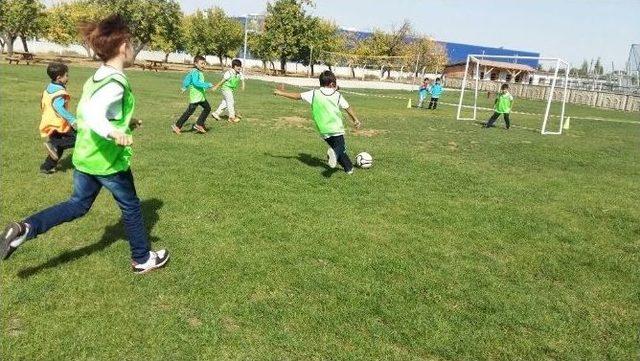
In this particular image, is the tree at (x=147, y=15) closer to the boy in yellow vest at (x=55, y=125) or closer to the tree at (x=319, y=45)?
the tree at (x=319, y=45)

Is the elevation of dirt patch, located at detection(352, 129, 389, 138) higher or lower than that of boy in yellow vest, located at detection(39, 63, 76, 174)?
lower

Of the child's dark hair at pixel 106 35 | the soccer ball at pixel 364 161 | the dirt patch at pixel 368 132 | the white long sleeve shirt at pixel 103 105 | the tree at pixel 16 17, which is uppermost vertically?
the tree at pixel 16 17

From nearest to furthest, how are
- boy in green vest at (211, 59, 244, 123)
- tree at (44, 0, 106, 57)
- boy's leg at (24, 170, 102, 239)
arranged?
boy's leg at (24, 170, 102, 239)
boy in green vest at (211, 59, 244, 123)
tree at (44, 0, 106, 57)

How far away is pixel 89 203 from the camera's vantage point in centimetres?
485

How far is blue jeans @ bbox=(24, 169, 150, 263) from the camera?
15.1 feet

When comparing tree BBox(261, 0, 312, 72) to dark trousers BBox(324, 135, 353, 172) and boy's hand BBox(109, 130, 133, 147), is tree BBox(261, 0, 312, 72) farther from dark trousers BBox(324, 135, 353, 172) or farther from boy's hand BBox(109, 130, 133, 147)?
boy's hand BBox(109, 130, 133, 147)

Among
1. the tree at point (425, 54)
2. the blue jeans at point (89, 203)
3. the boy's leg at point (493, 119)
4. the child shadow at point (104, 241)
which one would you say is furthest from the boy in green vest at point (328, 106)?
the tree at point (425, 54)

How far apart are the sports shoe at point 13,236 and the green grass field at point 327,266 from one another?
34cm

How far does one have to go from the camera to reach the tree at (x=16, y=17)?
52.8m

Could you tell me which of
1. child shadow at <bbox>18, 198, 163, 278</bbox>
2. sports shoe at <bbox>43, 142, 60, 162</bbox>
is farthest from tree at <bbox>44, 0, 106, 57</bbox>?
child shadow at <bbox>18, 198, 163, 278</bbox>

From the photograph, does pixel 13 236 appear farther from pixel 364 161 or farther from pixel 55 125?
pixel 364 161

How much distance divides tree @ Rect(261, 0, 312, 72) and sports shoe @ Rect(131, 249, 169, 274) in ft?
202

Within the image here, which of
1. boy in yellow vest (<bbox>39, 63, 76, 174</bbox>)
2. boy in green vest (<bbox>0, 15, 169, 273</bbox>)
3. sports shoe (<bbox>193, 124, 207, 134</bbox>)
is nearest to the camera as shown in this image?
boy in green vest (<bbox>0, 15, 169, 273</bbox>)

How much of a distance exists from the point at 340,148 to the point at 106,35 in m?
5.20
